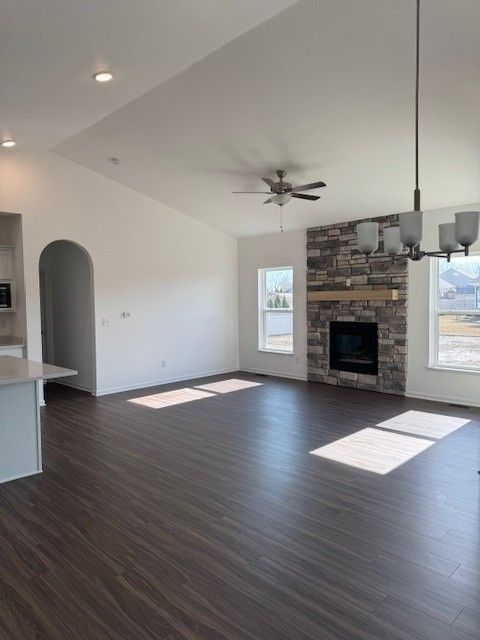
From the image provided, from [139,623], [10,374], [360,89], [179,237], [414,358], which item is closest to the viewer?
[139,623]

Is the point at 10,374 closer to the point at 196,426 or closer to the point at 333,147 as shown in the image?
the point at 196,426

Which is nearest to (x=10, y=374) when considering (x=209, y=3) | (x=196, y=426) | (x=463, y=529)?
(x=196, y=426)

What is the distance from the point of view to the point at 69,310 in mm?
7934

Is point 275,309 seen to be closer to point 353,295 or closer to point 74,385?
point 353,295

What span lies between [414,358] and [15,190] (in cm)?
599

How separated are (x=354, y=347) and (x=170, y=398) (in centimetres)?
303

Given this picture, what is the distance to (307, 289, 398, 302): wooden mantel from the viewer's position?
6789 millimetres

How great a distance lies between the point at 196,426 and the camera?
5.42m

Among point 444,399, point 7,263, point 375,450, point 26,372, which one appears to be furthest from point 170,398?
point 444,399

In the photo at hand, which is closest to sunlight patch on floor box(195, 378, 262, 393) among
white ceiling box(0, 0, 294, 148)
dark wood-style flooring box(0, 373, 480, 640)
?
dark wood-style flooring box(0, 373, 480, 640)

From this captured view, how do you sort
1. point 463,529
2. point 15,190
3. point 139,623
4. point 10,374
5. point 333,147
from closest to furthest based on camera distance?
point 139,623, point 463,529, point 10,374, point 333,147, point 15,190

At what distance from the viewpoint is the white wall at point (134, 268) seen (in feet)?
21.2

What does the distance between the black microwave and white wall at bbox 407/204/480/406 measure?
18.6ft

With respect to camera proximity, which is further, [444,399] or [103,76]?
[444,399]
